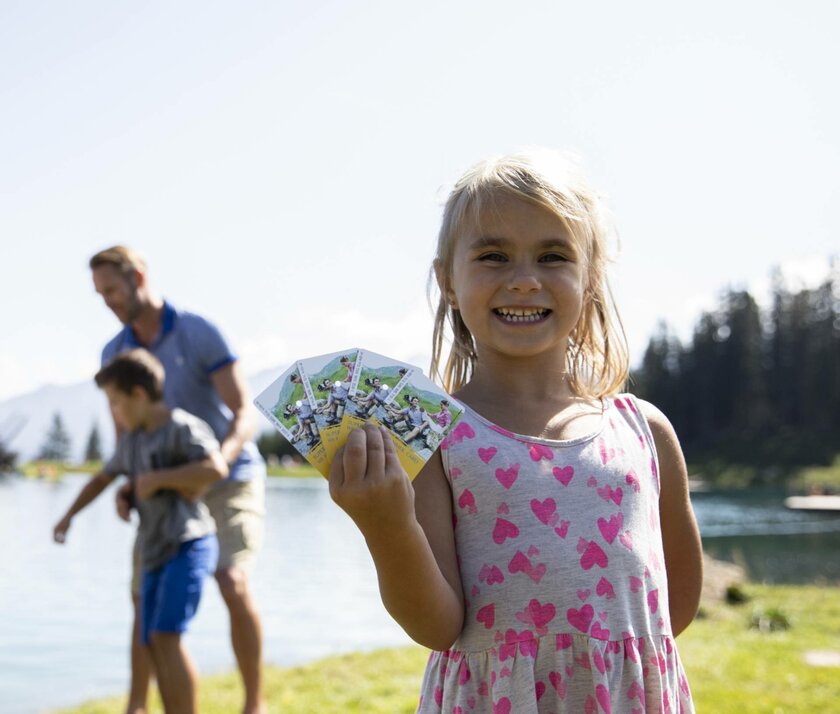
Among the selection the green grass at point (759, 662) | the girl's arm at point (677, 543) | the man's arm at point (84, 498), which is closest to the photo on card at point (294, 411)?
the girl's arm at point (677, 543)

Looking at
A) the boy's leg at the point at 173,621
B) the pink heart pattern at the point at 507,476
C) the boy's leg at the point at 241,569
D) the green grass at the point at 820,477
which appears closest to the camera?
the pink heart pattern at the point at 507,476

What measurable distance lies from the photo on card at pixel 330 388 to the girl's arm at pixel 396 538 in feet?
0.12

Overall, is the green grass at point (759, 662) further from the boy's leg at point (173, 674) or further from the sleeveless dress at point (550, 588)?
the sleeveless dress at point (550, 588)

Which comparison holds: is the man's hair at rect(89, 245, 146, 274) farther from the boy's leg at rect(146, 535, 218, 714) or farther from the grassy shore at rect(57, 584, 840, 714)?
the grassy shore at rect(57, 584, 840, 714)

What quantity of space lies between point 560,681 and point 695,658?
461 centimetres

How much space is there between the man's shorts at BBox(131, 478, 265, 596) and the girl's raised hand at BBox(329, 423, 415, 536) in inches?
101

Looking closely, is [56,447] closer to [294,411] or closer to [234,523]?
[234,523]

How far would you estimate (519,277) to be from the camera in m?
1.65

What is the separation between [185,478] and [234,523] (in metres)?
0.58

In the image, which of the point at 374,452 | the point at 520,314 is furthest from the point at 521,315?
the point at 374,452

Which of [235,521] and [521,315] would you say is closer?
[521,315]

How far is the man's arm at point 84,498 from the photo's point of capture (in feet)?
12.9

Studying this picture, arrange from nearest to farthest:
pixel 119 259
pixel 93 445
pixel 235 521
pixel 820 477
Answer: pixel 119 259
pixel 235 521
pixel 820 477
pixel 93 445

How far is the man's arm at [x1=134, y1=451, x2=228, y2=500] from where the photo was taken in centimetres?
339
